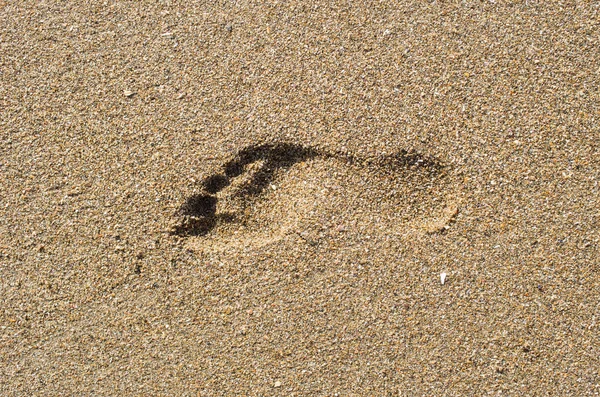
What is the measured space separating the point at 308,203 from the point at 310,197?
0.02m

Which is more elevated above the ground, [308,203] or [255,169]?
[255,169]

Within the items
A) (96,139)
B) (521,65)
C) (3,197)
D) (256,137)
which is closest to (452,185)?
(521,65)

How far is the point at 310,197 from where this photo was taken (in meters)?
1.81

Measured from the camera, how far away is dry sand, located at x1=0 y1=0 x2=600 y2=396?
1.74 metres

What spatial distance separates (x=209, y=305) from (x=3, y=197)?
2.35 feet

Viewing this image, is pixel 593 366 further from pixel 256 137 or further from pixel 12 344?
pixel 12 344

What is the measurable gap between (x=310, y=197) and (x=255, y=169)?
186mm

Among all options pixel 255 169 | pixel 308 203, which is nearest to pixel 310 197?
pixel 308 203

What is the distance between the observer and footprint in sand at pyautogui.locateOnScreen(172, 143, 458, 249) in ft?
5.88

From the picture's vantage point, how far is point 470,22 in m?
1.86

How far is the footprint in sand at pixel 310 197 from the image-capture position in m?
1.79

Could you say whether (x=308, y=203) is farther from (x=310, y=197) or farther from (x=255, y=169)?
(x=255, y=169)

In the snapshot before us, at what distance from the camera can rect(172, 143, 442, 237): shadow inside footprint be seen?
71.1 inches

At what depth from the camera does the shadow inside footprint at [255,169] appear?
1805 millimetres
